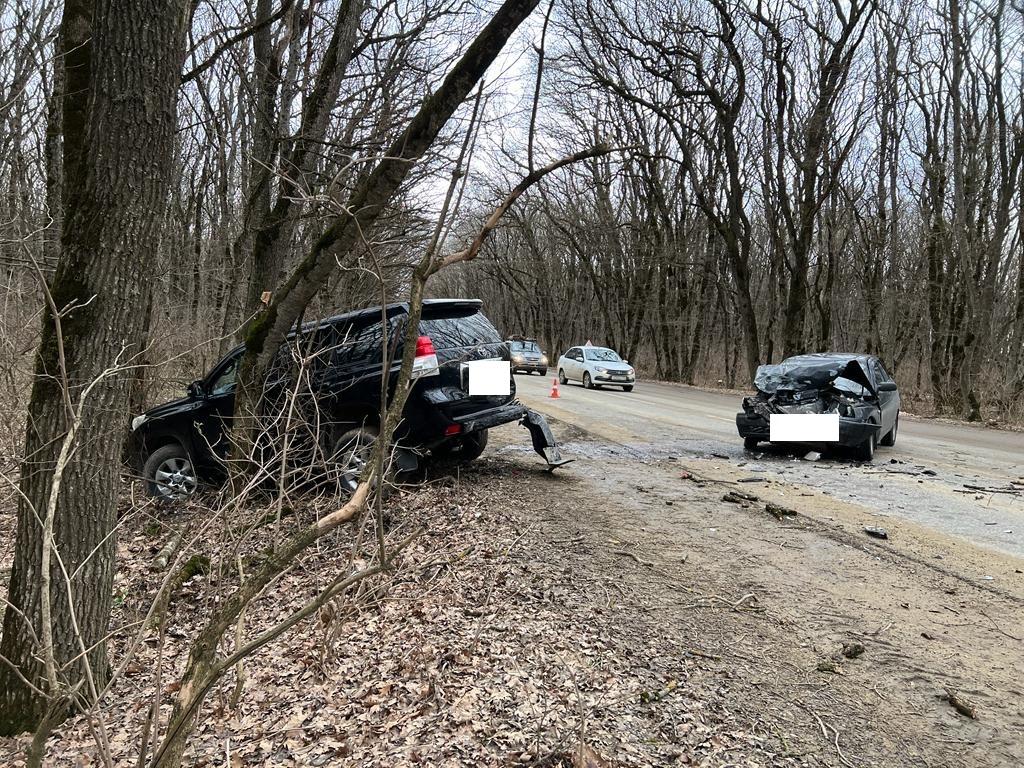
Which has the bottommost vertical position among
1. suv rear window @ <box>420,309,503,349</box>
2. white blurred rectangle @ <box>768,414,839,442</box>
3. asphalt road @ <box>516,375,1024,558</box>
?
asphalt road @ <box>516,375,1024,558</box>

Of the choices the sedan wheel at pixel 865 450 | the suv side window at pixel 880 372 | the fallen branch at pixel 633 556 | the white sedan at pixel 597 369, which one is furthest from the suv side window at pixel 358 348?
the white sedan at pixel 597 369

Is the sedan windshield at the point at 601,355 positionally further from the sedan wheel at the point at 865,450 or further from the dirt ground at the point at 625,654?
the dirt ground at the point at 625,654

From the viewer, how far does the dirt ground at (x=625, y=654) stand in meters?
2.98

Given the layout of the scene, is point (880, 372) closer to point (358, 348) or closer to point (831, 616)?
point (831, 616)

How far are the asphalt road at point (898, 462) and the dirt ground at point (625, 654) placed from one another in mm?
982

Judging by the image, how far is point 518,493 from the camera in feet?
23.5

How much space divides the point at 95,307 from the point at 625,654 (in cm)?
345

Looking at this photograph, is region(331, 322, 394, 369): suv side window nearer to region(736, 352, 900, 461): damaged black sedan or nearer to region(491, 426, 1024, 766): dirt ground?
region(491, 426, 1024, 766): dirt ground

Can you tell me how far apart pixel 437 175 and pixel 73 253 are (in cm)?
790

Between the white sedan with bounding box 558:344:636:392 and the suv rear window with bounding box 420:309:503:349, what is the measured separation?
17754 millimetres

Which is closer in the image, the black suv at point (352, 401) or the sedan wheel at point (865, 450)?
the black suv at point (352, 401)

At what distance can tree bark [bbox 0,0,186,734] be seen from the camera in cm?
340

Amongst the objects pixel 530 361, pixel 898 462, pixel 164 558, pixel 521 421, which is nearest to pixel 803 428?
pixel 898 462

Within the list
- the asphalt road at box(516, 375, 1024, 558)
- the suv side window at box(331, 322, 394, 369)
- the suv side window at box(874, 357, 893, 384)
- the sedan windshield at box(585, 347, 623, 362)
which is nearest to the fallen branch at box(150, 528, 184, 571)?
the suv side window at box(331, 322, 394, 369)
